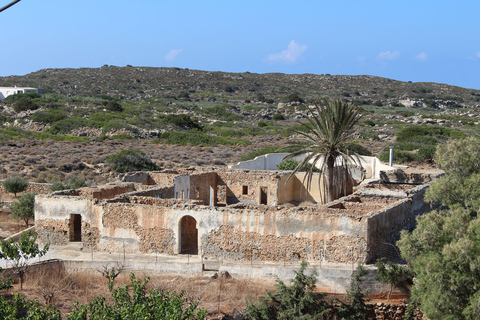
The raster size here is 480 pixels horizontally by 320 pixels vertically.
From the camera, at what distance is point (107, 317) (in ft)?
41.5

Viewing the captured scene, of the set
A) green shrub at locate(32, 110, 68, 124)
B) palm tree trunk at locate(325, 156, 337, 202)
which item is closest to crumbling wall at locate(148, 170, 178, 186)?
palm tree trunk at locate(325, 156, 337, 202)

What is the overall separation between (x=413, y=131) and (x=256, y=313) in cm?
4719

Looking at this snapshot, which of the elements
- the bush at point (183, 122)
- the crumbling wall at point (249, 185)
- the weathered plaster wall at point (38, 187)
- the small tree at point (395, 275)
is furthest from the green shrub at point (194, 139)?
the small tree at point (395, 275)

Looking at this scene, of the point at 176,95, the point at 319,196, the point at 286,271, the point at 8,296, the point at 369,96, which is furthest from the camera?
the point at 369,96

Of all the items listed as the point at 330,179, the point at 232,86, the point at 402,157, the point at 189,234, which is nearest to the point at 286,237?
the point at 189,234

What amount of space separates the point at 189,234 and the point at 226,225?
2419 mm

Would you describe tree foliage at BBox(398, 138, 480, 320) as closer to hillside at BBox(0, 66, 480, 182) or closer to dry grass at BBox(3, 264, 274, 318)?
dry grass at BBox(3, 264, 274, 318)

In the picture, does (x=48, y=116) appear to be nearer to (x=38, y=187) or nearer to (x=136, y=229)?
(x=38, y=187)

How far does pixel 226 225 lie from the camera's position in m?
19.6

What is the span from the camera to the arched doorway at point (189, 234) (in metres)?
21.2

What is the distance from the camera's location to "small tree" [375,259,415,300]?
1766 cm

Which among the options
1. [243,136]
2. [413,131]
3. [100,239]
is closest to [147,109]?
[243,136]

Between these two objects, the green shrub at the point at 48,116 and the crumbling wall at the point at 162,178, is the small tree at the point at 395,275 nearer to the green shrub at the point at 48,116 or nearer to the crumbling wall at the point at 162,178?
the crumbling wall at the point at 162,178

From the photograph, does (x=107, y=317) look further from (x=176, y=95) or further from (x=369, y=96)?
Answer: (x=369, y=96)
